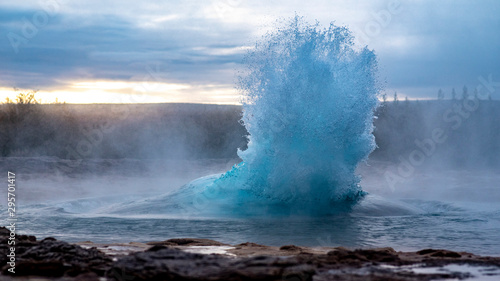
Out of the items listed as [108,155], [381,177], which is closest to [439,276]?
[381,177]

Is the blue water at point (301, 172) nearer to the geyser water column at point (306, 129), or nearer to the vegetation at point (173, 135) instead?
the geyser water column at point (306, 129)

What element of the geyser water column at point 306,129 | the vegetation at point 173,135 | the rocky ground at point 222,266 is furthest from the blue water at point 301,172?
the vegetation at point 173,135

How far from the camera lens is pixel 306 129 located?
37.2ft

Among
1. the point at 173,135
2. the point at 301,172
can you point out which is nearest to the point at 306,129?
the point at 301,172

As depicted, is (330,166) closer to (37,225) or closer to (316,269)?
(37,225)

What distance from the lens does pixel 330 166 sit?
37.5 feet

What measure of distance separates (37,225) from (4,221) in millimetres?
815

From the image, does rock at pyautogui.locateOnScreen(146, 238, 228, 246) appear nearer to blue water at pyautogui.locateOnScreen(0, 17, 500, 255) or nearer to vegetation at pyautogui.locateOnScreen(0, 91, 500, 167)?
blue water at pyautogui.locateOnScreen(0, 17, 500, 255)

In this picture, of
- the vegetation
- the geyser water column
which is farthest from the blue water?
the vegetation

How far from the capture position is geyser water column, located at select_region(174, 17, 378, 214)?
11.3m

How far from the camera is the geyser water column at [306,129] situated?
11.3 meters

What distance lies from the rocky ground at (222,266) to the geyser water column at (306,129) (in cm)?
570

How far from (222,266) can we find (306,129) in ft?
23.5

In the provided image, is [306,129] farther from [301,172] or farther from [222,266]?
[222,266]
